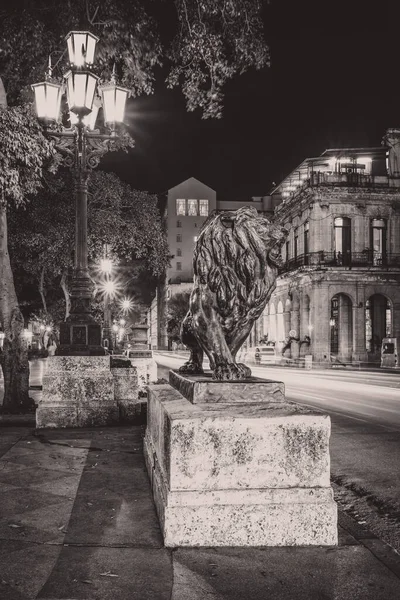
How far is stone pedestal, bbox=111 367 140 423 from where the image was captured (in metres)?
9.65

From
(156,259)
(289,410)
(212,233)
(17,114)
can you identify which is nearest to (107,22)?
(17,114)

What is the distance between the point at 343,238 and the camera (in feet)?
134

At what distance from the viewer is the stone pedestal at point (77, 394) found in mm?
8891

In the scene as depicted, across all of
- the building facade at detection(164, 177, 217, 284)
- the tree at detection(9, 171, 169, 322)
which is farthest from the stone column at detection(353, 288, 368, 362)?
the building facade at detection(164, 177, 217, 284)

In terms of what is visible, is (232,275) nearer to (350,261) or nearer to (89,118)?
(89,118)

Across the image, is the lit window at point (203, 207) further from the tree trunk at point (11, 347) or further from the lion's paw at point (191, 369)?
the lion's paw at point (191, 369)

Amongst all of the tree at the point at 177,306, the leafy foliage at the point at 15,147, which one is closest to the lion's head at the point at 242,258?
the leafy foliage at the point at 15,147

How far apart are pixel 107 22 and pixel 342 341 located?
3318 cm

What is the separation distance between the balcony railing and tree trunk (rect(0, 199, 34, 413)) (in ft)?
101

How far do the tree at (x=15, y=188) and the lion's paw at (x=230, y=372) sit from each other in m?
6.52

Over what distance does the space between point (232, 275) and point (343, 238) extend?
125 feet

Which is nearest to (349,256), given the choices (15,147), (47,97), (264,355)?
(264,355)

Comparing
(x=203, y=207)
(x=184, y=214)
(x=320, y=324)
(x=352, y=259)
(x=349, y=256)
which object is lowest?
(x=320, y=324)

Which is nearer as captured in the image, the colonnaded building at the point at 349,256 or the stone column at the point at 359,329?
the stone column at the point at 359,329
